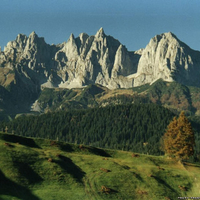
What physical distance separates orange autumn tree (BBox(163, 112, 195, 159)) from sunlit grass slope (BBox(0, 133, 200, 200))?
268 inches

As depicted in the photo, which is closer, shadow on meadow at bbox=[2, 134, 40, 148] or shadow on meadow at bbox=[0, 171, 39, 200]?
shadow on meadow at bbox=[0, 171, 39, 200]

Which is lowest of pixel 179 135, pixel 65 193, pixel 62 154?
pixel 65 193

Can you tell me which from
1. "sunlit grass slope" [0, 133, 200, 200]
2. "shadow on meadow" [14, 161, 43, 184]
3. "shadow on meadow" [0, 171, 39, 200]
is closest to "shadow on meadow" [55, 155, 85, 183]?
A: "sunlit grass slope" [0, 133, 200, 200]

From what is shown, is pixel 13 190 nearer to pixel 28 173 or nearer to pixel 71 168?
pixel 28 173

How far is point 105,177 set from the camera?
7306 centimetres

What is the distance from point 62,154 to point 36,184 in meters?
20.6

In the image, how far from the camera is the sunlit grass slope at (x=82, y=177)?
206 ft

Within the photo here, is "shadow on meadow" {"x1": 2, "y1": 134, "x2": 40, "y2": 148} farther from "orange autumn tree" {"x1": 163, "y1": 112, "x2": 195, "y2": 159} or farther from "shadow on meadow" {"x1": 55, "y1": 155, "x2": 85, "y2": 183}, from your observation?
"orange autumn tree" {"x1": 163, "y1": 112, "x2": 195, "y2": 159}

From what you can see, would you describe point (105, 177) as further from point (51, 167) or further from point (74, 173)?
point (51, 167)

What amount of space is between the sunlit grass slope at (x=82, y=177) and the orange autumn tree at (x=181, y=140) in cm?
680

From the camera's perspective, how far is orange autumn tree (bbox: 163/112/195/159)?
325 feet

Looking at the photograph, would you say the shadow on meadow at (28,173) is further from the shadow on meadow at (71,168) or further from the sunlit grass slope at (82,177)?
the shadow on meadow at (71,168)

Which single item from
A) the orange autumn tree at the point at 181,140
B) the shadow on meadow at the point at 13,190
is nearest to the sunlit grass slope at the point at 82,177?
the shadow on meadow at the point at 13,190

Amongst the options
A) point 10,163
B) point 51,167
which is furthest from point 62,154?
point 10,163
